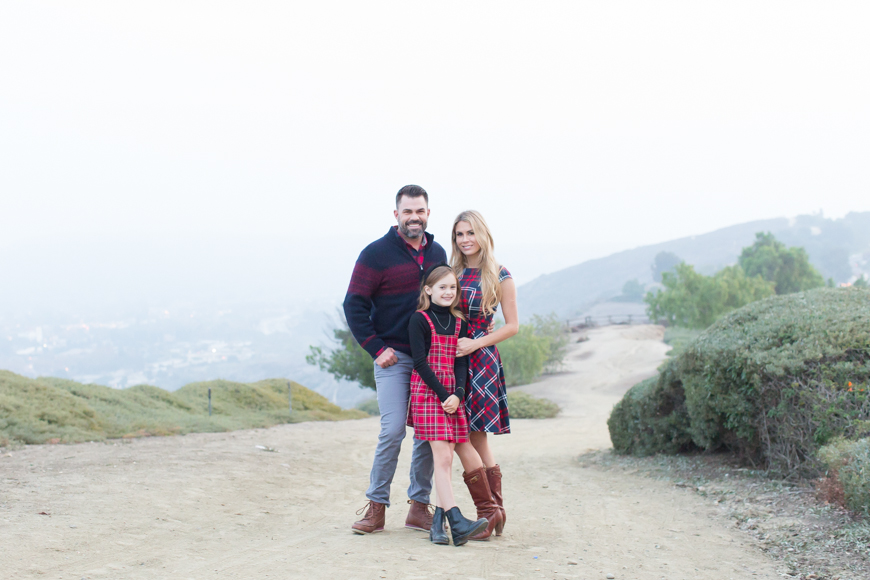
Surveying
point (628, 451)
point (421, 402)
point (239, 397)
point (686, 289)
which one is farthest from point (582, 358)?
point (421, 402)

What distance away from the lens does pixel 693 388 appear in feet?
22.4

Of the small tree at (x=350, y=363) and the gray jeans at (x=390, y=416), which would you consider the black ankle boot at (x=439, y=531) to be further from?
the small tree at (x=350, y=363)

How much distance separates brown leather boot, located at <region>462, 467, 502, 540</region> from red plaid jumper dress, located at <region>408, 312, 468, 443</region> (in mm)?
257

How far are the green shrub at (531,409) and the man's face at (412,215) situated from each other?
51.5 ft

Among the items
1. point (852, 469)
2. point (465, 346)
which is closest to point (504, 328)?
point (465, 346)

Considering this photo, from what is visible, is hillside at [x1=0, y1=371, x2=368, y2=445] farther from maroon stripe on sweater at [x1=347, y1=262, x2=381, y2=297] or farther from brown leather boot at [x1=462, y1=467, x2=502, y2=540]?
brown leather boot at [x1=462, y1=467, x2=502, y2=540]

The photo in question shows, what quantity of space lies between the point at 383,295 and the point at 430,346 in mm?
525

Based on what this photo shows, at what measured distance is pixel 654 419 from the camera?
8.13m

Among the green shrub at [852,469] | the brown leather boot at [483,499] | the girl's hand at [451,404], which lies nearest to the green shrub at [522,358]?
the green shrub at [852,469]

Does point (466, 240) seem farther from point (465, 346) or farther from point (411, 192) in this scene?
point (465, 346)

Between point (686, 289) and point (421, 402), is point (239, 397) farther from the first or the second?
point (686, 289)

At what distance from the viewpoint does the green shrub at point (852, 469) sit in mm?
4301

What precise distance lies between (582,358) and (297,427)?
26.5m

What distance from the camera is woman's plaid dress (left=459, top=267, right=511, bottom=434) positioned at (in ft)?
14.0
